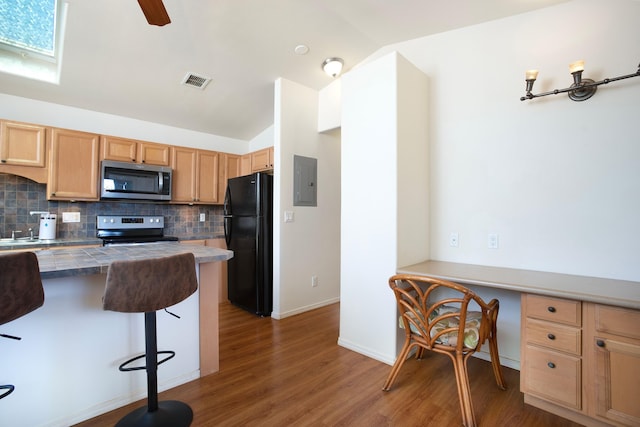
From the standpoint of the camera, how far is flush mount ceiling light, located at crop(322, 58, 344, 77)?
3121mm

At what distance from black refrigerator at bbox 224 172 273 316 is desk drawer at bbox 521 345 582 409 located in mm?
2428

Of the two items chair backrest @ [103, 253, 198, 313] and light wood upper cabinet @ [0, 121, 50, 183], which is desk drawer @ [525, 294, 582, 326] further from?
light wood upper cabinet @ [0, 121, 50, 183]

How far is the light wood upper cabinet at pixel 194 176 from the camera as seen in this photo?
3.99 metres

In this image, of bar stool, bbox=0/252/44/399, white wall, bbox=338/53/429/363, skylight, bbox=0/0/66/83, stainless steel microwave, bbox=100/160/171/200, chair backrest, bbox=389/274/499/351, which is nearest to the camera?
bar stool, bbox=0/252/44/399

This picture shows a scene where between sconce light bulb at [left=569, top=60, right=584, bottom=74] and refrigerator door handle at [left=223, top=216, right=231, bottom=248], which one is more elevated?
sconce light bulb at [left=569, top=60, right=584, bottom=74]

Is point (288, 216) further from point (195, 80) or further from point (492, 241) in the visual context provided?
point (492, 241)

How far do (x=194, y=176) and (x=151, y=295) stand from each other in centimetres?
295

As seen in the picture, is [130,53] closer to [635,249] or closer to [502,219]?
[502,219]

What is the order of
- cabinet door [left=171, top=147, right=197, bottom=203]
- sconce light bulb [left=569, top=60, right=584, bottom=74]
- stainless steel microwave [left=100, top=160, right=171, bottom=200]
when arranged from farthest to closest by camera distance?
cabinet door [left=171, top=147, right=197, bottom=203], stainless steel microwave [left=100, top=160, right=171, bottom=200], sconce light bulb [left=569, top=60, right=584, bottom=74]

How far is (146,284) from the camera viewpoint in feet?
4.72

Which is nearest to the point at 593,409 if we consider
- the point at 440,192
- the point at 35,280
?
the point at 440,192

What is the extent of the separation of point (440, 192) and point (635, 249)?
125 cm

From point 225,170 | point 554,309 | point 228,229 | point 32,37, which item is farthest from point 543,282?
point 32,37

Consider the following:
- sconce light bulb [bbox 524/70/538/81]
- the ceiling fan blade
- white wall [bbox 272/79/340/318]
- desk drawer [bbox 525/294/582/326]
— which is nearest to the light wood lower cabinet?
desk drawer [bbox 525/294/582/326]
